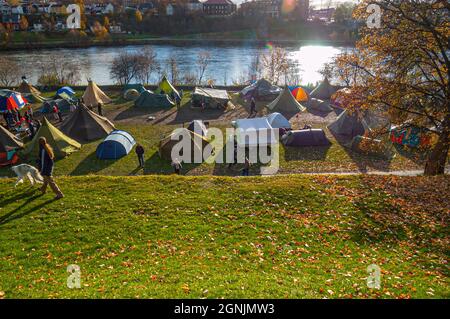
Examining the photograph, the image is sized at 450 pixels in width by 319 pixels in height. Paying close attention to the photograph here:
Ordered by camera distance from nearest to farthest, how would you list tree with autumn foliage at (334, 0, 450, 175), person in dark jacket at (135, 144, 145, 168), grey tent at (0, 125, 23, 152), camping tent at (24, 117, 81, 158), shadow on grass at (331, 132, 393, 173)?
tree with autumn foliage at (334, 0, 450, 175) < person in dark jacket at (135, 144, 145, 168) < shadow on grass at (331, 132, 393, 173) < grey tent at (0, 125, 23, 152) < camping tent at (24, 117, 81, 158)

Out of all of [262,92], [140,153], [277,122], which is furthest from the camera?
[262,92]

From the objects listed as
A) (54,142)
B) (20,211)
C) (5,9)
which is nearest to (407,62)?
(20,211)

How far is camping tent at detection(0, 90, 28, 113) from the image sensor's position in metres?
29.0

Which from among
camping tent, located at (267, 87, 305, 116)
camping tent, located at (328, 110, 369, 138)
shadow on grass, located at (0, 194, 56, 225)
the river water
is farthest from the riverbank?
shadow on grass, located at (0, 194, 56, 225)

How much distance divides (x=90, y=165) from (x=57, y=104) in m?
14.0

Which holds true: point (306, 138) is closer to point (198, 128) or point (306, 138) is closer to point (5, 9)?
point (198, 128)

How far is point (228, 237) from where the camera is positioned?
10000 mm

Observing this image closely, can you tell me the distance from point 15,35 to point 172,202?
317 feet

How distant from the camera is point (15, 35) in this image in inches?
3430

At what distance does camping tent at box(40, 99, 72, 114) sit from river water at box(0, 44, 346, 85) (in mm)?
21928

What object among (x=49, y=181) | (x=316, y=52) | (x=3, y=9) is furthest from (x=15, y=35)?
(x=49, y=181)

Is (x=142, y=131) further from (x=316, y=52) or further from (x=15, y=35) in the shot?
(x=15, y=35)

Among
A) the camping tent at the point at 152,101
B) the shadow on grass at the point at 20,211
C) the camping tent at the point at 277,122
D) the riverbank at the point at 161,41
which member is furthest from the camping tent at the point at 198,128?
the riverbank at the point at 161,41

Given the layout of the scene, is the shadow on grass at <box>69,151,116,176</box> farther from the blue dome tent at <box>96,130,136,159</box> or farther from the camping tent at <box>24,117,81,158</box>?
the camping tent at <box>24,117,81,158</box>
